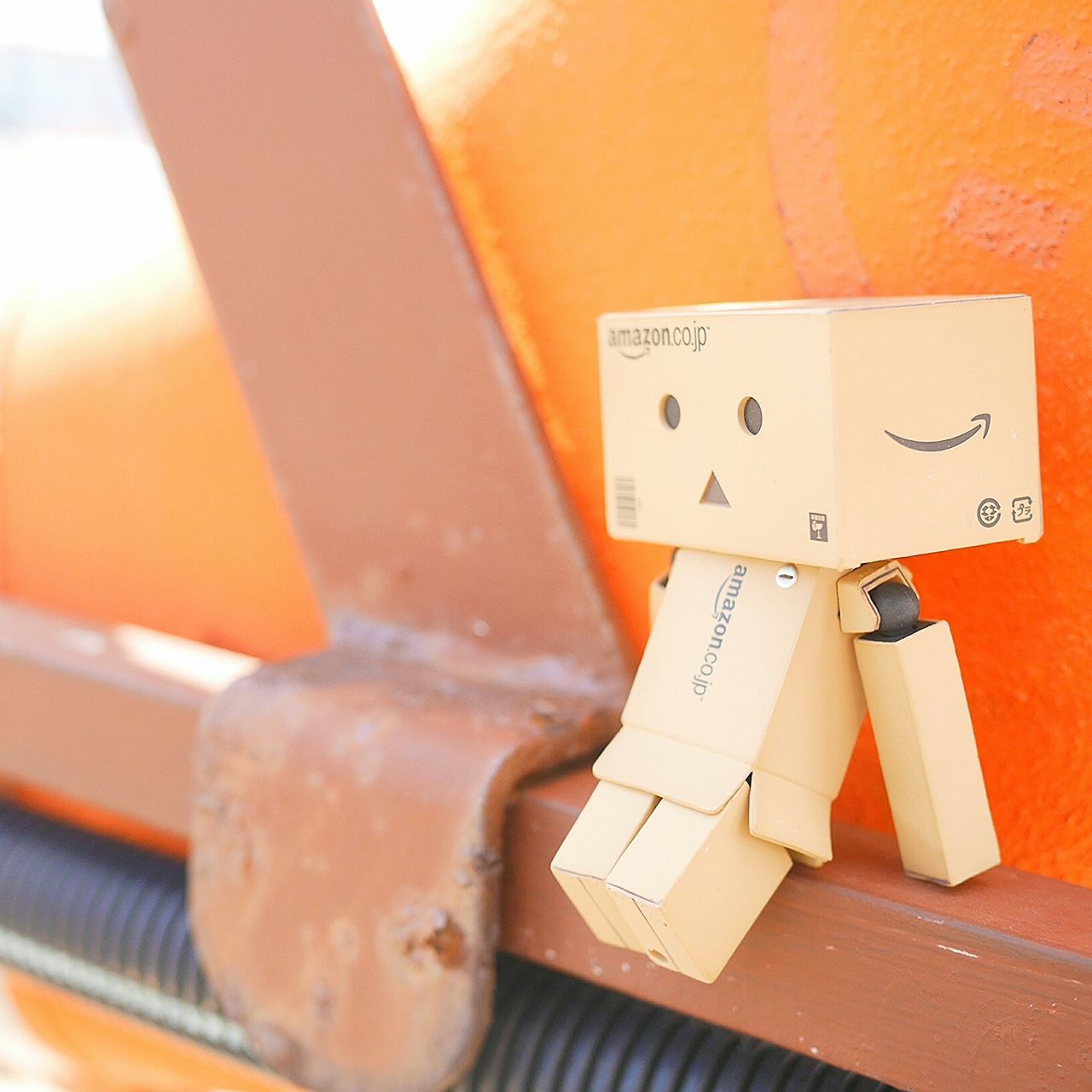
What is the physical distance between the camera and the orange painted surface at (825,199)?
0.83 meters

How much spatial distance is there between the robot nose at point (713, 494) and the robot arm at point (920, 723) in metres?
0.09

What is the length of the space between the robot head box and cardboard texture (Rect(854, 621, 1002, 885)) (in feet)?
0.23

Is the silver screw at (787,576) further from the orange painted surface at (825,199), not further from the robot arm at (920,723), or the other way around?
the orange painted surface at (825,199)

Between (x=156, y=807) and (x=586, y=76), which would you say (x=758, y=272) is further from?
(x=156, y=807)

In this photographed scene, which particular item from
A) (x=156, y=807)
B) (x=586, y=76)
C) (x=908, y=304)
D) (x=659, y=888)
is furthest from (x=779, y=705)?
(x=156, y=807)

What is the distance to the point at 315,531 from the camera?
1.21 meters

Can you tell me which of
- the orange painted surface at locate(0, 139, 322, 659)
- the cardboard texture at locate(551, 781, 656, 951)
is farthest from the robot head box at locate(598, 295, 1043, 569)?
the orange painted surface at locate(0, 139, 322, 659)

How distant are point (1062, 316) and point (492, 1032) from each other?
69cm

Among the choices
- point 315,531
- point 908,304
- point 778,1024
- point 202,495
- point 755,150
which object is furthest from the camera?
point 202,495

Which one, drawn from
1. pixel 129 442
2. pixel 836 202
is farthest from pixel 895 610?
pixel 129 442

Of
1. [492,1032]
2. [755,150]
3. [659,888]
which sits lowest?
[492,1032]

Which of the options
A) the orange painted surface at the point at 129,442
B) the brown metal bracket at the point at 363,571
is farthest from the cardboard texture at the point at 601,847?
the orange painted surface at the point at 129,442

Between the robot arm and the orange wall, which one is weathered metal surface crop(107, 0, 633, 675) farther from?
the robot arm

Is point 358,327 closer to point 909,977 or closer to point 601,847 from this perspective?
point 601,847
